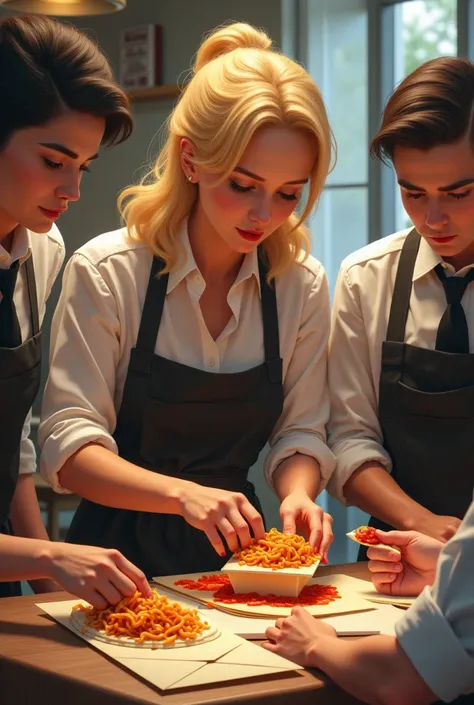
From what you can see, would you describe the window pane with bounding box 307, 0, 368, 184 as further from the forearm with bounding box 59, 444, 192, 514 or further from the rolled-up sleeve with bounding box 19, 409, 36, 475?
the forearm with bounding box 59, 444, 192, 514

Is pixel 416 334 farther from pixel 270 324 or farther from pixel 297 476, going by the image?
pixel 297 476

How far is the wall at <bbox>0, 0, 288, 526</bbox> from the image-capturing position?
219 inches

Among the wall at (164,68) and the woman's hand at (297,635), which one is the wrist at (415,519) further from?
the wall at (164,68)

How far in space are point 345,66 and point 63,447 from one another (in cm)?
367

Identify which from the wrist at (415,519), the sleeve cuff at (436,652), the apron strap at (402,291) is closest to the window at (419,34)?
the apron strap at (402,291)

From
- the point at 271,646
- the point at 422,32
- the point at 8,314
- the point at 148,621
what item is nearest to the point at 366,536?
the point at 271,646

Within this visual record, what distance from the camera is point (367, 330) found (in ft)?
9.00

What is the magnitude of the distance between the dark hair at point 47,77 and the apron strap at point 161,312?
413mm

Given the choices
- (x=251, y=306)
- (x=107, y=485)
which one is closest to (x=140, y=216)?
(x=251, y=306)

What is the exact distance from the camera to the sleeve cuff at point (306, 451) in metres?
2.60

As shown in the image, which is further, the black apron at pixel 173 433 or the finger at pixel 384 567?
the black apron at pixel 173 433

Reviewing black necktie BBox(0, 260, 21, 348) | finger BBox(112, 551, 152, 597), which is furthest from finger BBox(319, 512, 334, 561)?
black necktie BBox(0, 260, 21, 348)

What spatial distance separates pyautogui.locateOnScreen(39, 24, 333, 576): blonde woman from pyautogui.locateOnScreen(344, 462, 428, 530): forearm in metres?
0.08

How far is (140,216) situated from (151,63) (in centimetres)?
349
